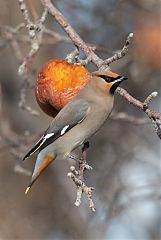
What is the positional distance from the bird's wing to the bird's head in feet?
0.57

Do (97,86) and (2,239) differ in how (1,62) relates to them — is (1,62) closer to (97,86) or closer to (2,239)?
(2,239)

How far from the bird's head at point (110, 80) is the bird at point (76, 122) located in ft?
0.06

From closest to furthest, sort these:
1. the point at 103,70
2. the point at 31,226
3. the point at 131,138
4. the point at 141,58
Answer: the point at 103,70 → the point at 141,58 → the point at 131,138 → the point at 31,226

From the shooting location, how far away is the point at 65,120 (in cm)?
399

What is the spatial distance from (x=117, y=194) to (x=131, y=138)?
0.83 m

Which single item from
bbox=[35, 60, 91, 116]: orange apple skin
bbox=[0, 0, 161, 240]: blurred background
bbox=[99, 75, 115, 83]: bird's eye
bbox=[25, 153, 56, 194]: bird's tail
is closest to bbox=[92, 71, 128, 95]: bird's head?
bbox=[99, 75, 115, 83]: bird's eye

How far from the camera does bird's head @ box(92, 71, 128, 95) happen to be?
12.2 ft

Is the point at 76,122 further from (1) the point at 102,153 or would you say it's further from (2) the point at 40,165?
(1) the point at 102,153

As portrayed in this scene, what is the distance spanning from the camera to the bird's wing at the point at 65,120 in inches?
155

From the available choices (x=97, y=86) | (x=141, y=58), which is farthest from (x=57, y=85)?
(x=141, y=58)

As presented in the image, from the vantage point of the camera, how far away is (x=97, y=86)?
3930 millimetres

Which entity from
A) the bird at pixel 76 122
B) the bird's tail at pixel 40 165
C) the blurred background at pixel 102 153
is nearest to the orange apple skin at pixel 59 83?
the bird at pixel 76 122

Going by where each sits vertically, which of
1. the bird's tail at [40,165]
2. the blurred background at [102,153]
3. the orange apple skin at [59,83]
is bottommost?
the blurred background at [102,153]

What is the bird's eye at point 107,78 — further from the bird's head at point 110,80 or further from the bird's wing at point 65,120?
the bird's wing at point 65,120
